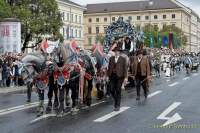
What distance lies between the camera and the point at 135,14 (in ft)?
453

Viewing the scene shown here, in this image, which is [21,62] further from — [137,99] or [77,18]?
[77,18]

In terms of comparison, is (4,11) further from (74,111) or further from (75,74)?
(74,111)

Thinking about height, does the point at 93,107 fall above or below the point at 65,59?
below

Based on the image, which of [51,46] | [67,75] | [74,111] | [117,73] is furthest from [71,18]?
[67,75]

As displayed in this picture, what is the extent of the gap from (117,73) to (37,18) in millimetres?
44405

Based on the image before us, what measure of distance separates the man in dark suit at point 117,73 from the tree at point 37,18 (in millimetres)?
40999

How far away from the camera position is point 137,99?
15.8 m

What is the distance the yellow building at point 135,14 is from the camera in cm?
13550

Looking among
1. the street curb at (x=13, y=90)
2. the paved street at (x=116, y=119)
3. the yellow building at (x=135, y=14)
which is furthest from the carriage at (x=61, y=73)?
the yellow building at (x=135, y=14)

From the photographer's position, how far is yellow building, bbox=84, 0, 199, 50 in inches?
5335

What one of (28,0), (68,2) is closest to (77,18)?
(68,2)

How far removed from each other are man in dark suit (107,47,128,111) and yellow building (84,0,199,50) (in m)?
120

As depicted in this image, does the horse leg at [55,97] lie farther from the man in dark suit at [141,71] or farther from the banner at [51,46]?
the man in dark suit at [141,71]

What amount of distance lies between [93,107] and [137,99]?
239 centimetres
